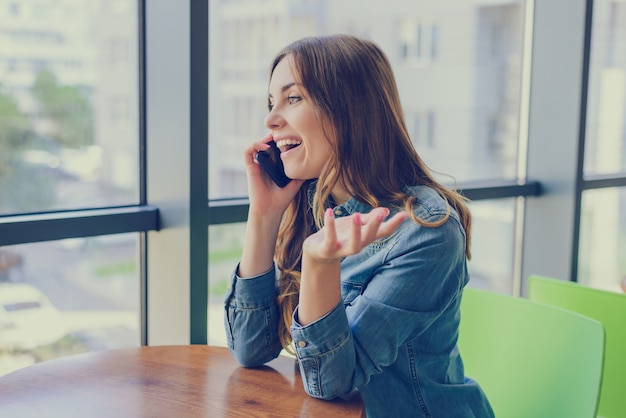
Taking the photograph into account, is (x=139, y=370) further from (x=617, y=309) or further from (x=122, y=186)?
(x=617, y=309)

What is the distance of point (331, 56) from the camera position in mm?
1560

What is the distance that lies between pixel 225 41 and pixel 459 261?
48.8 inches

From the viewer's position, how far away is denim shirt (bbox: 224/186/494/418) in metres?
1.39

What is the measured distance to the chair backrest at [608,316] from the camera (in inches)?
80.6

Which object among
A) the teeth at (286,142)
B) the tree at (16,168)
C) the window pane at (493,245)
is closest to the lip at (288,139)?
the teeth at (286,142)

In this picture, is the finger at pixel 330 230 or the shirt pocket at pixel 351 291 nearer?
the finger at pixel 330 230

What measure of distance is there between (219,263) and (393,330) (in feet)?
3.52

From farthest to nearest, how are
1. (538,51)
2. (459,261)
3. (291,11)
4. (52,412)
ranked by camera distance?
1. (538,51)
2. (291,11)
3. (459,261)
4. (52,412)

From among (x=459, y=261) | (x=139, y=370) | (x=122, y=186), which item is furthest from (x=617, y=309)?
(x=122, y=186)

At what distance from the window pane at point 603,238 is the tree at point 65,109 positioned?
7.43 ft

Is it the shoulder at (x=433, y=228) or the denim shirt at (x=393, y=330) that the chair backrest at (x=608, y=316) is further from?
the shoulder at (x=433, y=228)

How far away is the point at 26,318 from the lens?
2.10m

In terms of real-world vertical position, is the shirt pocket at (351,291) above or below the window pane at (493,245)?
above

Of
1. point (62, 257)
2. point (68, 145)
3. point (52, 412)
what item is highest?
point (68, 145)
